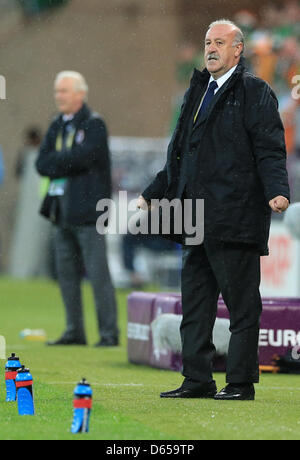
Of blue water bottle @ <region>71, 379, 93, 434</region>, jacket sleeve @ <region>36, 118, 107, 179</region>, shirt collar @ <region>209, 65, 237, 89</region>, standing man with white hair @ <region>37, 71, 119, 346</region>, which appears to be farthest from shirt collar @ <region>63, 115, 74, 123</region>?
blue water bottle @ <region>71, 379, 93, 434</region>

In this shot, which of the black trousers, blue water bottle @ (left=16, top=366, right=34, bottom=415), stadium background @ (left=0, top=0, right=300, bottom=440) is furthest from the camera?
the black trousers

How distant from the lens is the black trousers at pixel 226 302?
24.2ft

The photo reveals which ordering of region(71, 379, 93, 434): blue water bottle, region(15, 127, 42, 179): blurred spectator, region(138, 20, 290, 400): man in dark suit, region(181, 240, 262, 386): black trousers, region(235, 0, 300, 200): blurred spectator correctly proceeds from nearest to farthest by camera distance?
1. region(71, 379, 93, 434): blue water bottle
2. region(138, 20, 290, 400): man in dark suit
3. region(181, 240, 262, 386): black trousers
4. region(235, 0, 300, 200): blurred spectator
5. region(15, 127, 42, 179): blurred spectator

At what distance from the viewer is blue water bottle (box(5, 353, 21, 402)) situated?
7000mm

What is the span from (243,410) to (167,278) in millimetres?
13433

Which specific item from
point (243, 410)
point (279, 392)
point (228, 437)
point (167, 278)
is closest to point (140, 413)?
point (243, 410)

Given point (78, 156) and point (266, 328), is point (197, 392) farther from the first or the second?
point (78, 156)

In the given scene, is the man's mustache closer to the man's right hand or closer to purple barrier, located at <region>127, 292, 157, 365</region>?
the man's right hand

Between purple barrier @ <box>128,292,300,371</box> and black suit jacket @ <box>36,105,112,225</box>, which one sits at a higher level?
black suit jacket @ <box>36,105,112,225</box>

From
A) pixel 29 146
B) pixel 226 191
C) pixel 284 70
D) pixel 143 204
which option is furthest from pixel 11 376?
pixel 29 146

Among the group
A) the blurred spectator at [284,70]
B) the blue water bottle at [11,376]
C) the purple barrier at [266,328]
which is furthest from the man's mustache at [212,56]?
the blurred spectator at [284,70]

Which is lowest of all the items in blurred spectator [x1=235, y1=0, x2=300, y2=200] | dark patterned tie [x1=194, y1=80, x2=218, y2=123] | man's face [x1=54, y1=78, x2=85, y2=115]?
dark patterned tie [x1=194, y1=80, x2=218, y2=123]

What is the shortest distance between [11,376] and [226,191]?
1.52m

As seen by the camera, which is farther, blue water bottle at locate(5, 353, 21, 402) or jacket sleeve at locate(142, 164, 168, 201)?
jacket sleeve at locate(142, 164, 168, 201)
